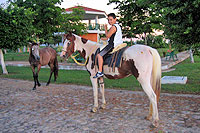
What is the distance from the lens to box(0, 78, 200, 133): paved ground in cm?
439

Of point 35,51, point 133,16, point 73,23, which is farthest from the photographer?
point 73,23

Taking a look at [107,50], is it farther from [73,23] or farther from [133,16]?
[73,23]

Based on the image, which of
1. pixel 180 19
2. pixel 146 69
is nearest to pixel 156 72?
pixel 146 69

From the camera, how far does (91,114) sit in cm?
550

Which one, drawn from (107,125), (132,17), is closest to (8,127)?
(107,125)

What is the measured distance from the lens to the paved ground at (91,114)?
439 cm

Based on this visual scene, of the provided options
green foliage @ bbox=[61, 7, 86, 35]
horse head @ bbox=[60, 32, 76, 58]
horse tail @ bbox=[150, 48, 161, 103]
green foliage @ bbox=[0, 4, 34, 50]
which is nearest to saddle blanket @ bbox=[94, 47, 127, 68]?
horse tail @ bbox=[150, 48, 161, 103]

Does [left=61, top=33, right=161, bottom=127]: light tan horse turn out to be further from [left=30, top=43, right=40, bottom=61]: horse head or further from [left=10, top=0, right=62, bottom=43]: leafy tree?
[left=10, top=0, right=62, bottom=43]: leafy tree

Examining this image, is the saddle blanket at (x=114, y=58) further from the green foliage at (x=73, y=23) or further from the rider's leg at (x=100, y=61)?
the green foliage at (x=73, y=23)

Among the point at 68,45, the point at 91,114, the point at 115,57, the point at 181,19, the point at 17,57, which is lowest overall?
the point at 91,114

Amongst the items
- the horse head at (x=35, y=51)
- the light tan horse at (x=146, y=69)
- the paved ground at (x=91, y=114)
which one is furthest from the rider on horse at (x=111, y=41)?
the horse head at (x=35, y=51)

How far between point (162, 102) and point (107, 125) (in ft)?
9.43

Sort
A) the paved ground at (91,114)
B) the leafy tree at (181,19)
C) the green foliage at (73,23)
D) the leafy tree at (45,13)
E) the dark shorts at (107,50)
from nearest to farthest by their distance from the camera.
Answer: the paved ground at (91,114) < the dark shorts at (107,50) < the leafy tree at (181,19) < the leafy tree at (45,13) < the green foliage at (73,23)

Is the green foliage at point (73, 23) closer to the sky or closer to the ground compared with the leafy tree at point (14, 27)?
closer to the sky
